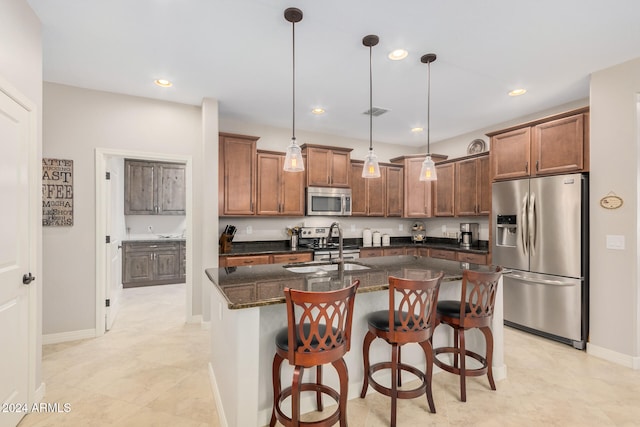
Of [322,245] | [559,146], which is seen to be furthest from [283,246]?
[559,146]

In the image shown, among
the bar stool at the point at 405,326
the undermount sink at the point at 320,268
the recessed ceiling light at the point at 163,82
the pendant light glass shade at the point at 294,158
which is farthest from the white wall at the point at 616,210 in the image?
the recessed ceiling light at the point at 163,82

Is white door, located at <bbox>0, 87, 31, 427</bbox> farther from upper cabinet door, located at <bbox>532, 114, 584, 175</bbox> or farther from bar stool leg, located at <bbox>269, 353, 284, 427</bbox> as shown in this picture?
upper cabinet door, located at <bbox>532, 114, 584, 175</bbox>

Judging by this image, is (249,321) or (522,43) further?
(522,43)

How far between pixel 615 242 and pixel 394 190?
3.21 metres

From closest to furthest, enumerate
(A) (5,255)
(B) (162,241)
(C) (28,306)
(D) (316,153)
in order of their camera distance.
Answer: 1. (A) (5,255)
2. (C) (28,306)
3. (D) (316,153)
4. (B) (162,241)

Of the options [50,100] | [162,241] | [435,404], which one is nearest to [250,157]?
[50,100]

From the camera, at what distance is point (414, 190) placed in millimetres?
5734

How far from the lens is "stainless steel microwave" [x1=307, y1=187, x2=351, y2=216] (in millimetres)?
4914

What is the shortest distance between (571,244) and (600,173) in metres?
0.76

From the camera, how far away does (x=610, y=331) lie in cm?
302

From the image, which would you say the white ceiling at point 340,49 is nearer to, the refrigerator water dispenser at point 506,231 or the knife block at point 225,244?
the refrigerator water dispenser at point 506,231

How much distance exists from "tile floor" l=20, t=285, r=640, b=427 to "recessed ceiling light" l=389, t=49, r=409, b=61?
2842 mm

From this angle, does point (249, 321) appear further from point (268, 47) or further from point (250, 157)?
point (250, 157)

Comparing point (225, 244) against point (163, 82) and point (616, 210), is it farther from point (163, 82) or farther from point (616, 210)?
point (616, 210)
